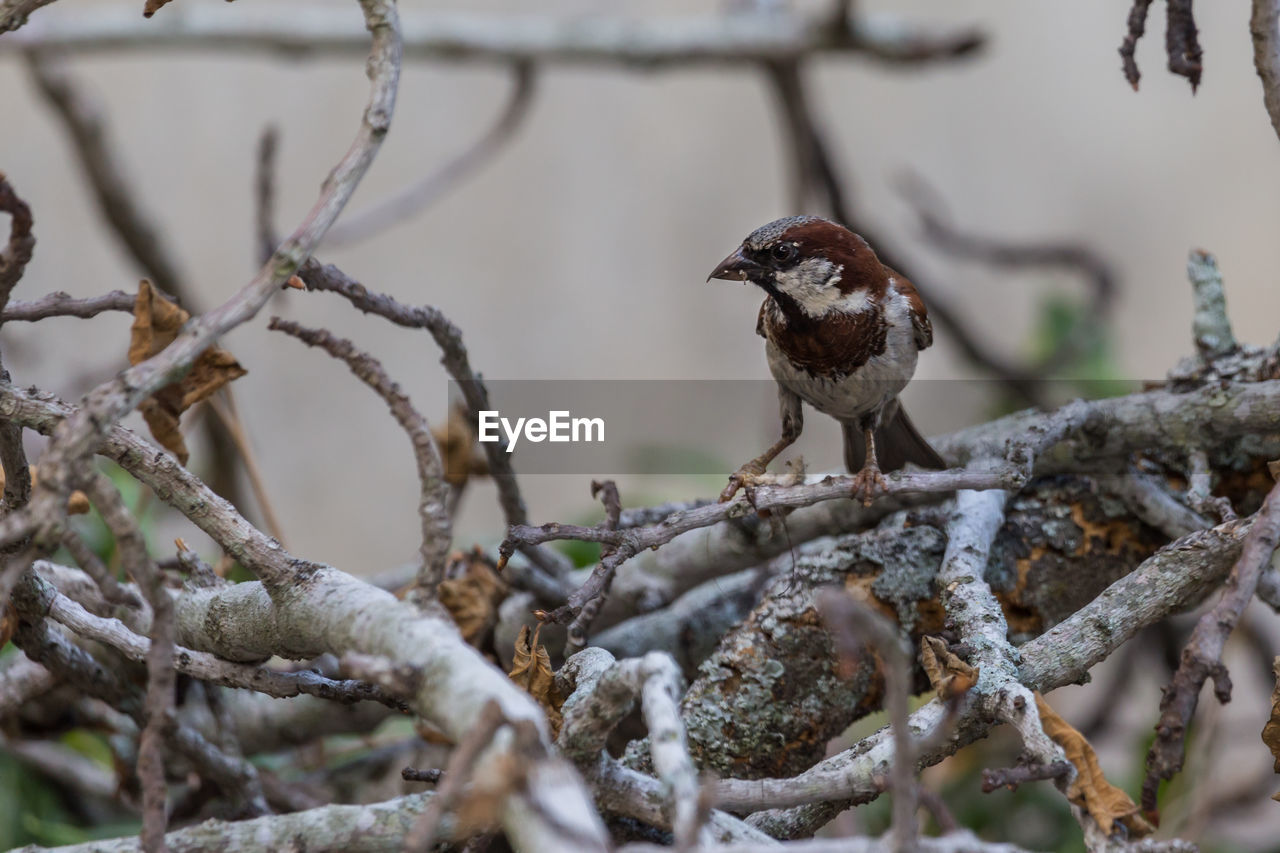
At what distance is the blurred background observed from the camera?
5.92 meters

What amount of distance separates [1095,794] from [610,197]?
5549 millimetres

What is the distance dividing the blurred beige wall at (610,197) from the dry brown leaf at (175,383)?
4.22 metres

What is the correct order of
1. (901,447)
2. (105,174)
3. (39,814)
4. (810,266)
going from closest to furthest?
(810,266)
(901,447)
(39,814)
(105,174)

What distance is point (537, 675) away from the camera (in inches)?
51.8

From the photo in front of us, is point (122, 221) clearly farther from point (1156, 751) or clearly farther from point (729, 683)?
point (1156, 751)

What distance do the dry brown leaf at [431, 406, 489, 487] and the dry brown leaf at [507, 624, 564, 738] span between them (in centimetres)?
76

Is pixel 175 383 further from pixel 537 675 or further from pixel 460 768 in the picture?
pixel 460 768

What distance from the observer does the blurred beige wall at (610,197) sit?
19.5 ft

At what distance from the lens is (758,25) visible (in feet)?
11.4

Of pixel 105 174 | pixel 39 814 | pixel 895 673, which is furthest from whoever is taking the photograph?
pixel 105 174

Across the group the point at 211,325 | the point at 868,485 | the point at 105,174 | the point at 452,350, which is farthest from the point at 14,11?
the point at 105,174

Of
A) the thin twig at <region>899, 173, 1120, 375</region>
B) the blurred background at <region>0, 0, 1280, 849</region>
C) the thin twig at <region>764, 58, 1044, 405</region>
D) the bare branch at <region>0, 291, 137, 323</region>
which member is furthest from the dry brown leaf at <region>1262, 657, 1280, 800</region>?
the blurred background at <region>0, 0, 1280, 849</region>

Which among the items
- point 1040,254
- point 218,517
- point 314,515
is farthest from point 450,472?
point 314,515

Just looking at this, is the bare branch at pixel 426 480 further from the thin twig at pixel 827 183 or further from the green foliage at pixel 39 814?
the thin twig at pixel 827 183
